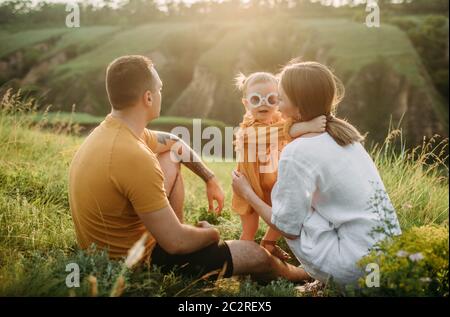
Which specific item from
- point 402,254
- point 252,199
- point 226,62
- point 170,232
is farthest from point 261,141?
point 226,62

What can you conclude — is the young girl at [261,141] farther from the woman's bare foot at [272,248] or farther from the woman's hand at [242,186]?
the woman's hand at [242,186]

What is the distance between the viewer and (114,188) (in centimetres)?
347

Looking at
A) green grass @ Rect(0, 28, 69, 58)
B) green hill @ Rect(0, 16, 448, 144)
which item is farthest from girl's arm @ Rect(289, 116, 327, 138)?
green grass @ Rect(0, 28, 69, 58)

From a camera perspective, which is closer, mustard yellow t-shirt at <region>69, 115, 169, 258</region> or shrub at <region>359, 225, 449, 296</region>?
shrub at <region>359, 225, 449, 296</region>

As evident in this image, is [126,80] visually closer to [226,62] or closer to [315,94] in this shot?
[315,94]

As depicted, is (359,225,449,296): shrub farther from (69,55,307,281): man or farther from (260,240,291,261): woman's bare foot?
(260,240,291,261): woman's bare foot

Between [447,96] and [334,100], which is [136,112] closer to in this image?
[334,100]

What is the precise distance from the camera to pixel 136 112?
12.1 ft

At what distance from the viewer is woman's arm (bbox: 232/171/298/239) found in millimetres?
3836

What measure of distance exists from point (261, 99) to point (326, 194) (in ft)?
4.35

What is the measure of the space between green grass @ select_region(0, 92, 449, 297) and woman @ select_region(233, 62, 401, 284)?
16.5 inches

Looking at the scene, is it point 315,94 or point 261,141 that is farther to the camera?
point 261,141

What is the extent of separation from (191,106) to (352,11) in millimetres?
14417

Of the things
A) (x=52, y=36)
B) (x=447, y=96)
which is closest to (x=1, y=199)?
(x=447, y=96)
